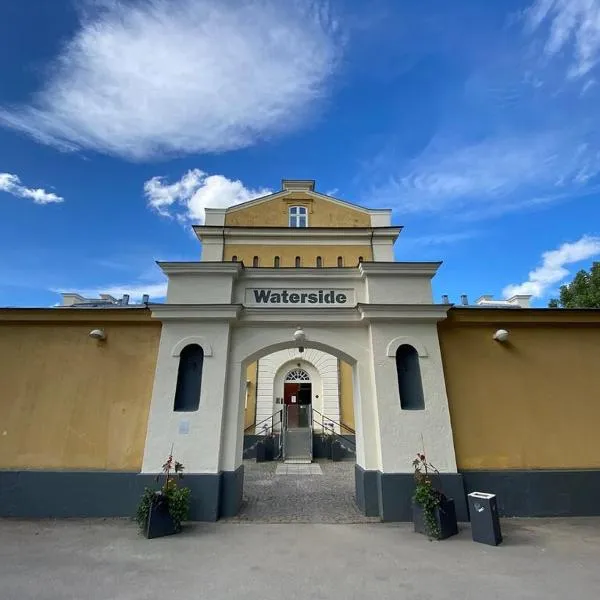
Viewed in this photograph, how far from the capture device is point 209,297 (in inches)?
287

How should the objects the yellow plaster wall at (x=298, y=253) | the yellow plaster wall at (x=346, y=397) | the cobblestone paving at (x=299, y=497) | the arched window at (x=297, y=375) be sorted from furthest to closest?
the arched window at (x=297, y=375)
the yellow plaster wall at (x=346, y=397)
the yellow plaster wall at (x=298, y=253)
the cobblestone paving at (x=299, y=497)

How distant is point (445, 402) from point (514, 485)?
196 cm

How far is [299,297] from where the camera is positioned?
7535 millimetres

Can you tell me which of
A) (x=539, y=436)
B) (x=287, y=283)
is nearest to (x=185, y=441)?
(x=287, y=283)

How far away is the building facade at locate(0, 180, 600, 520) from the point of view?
6.41 m

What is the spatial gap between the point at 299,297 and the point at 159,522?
477cm

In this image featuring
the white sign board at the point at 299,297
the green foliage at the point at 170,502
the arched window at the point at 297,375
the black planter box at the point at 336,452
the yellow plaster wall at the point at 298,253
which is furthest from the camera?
the arched window at the point at 297,375

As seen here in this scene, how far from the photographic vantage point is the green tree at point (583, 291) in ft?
71.4

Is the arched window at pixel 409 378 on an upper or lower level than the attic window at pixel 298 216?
lower

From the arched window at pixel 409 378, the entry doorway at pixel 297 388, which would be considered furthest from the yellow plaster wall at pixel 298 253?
the arched window at pixel 409 378

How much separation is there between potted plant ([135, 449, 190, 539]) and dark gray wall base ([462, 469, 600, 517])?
5172 millimetres

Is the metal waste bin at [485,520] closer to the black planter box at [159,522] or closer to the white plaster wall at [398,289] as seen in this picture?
the white plaster wall at [398,289]

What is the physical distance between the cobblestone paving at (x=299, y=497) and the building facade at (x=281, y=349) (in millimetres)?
586

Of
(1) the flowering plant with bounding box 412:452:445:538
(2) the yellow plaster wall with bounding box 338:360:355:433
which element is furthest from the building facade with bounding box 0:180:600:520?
(2) the yellow plaster wall with bounding box 338:360:355:433
